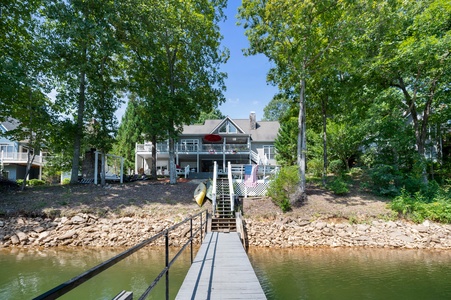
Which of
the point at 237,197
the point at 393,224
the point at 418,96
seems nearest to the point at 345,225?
the point at 393,224

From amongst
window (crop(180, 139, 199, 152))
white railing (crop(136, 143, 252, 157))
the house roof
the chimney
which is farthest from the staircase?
the chimney

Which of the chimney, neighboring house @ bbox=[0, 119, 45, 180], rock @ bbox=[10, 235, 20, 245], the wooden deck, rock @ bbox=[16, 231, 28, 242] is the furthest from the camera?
the chimney

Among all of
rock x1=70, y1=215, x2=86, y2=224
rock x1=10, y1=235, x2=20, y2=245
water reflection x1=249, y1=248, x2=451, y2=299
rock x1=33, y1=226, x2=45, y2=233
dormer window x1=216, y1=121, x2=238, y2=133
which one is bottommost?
water reflection x1=249, y1=248, x2=451, y2=299

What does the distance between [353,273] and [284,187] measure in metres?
5.58

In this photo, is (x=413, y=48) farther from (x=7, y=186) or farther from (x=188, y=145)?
(x=7, y=186)

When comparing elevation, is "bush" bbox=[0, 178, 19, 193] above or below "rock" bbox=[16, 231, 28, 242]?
above

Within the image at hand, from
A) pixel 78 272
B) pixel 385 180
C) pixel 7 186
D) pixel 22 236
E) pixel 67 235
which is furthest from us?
pixel 7 186

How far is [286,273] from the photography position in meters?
7.41

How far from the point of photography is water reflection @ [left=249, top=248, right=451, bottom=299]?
619 cm

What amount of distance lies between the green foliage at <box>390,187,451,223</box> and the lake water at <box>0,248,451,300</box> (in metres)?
2.21

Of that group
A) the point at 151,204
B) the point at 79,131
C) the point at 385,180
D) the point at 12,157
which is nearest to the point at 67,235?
the point at 151,204

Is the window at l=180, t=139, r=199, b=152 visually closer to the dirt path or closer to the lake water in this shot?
the dirt path

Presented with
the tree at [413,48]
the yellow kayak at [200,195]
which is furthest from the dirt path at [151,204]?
the tree at [413,48]

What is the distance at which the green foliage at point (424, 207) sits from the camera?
454 inches
